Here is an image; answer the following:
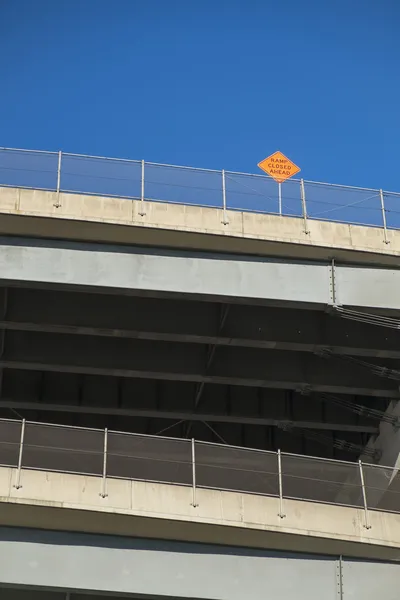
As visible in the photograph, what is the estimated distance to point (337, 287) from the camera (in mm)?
22484

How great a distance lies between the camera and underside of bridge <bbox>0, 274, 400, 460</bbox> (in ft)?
76.8

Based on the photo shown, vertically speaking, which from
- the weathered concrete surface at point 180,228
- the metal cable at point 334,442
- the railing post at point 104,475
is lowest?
the railing post at point 104,475

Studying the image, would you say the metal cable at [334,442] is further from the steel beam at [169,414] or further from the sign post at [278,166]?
the sign post at [278,166]

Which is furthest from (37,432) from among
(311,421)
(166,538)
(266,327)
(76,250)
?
(311,421)

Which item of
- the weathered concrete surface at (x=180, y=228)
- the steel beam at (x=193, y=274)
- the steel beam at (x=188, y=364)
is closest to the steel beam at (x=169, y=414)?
the steel beam at (x=188, y=364)

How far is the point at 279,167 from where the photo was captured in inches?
979

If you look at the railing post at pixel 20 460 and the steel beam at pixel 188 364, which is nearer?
the railing post at pixel 20 460

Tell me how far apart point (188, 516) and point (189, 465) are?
3.37 feet

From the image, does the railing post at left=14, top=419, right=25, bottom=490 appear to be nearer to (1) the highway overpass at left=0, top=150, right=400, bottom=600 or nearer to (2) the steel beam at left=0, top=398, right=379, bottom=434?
(1) the highway overpass at left=0, top=150, right=400, bottom=600

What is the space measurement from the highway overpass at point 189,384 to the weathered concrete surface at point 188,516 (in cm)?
4

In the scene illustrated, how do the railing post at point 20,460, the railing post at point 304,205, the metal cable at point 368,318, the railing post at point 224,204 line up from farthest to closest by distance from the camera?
the railing post at point 304,205
the railing post at point 224,204
the metal cable at point 368,318
the railing post at point 20,460

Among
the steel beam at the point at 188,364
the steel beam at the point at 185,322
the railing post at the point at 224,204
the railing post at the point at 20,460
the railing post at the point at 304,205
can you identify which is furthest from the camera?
the steel beam at the point at 188,364

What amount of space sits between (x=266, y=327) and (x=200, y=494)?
534 cm

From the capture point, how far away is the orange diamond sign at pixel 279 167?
24.7 meters
